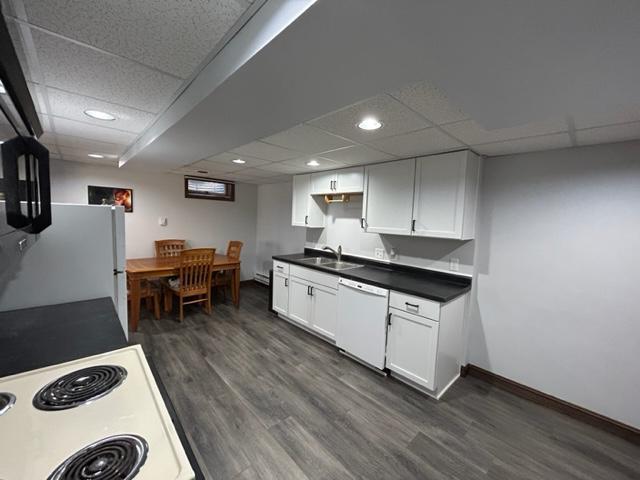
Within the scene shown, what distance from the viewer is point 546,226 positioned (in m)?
2.21

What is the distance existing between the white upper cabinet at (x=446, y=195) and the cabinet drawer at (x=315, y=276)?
41.8 inches

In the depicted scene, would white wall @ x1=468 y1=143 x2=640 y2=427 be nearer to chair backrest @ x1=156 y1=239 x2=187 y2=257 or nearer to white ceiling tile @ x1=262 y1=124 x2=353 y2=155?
white ceiling tile @ x1=262 y1=124 x2=353 y2=155

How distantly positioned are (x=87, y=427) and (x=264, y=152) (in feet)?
7.84

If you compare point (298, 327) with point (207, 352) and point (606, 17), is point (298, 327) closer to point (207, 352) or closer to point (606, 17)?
point (207, 352)

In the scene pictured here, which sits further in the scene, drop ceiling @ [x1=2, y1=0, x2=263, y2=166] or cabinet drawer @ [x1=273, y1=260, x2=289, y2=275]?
cabinet drawer @ [x1=273, y1=260, x2=289, y2=275]

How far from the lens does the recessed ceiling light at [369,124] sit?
1.67 metres

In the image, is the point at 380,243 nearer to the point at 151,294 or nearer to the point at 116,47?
the point at 116,47

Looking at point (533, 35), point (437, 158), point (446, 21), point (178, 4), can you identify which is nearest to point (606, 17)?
point (533, 35)

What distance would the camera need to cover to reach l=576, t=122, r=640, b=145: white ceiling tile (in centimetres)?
161

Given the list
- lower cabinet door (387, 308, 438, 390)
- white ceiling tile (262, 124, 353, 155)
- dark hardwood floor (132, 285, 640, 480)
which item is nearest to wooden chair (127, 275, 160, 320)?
dark hardwood floor (132, 285, 640, 480)

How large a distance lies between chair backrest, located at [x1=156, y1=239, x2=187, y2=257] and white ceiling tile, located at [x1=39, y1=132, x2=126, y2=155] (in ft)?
5.45

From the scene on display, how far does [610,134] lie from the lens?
68.6 inches

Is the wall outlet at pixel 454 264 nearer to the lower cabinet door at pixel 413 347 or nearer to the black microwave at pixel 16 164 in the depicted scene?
the lower cabinet door at pixel 413 347

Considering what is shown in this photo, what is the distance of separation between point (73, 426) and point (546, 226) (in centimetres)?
311
